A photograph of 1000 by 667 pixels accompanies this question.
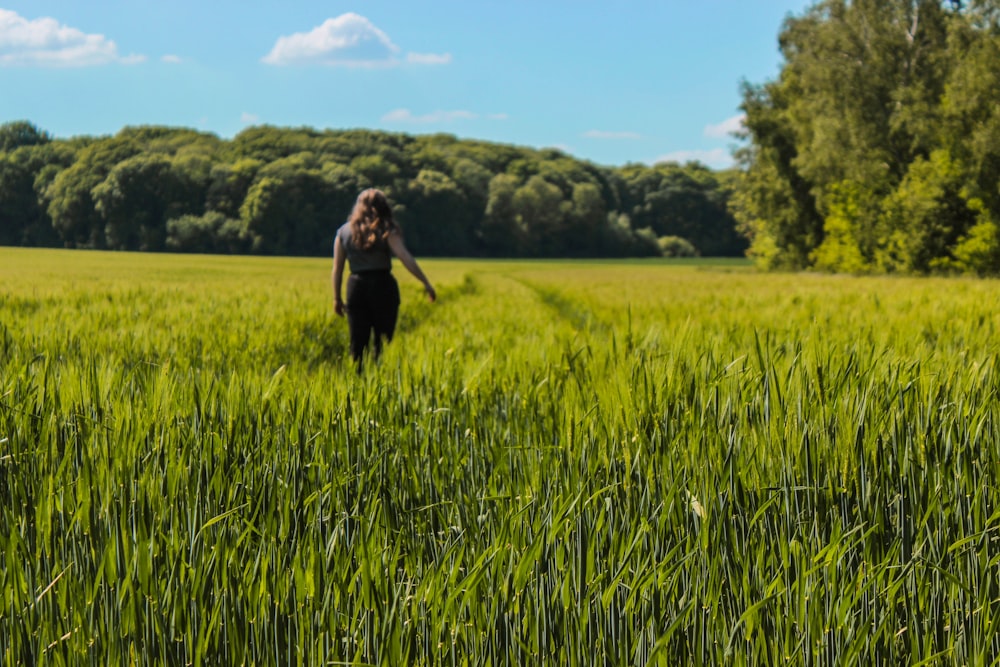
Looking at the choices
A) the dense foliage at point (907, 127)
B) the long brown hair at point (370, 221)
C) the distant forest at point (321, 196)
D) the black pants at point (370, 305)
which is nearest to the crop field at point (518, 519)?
the long brown hair at point (370, 221)

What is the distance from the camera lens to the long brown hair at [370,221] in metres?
7.42

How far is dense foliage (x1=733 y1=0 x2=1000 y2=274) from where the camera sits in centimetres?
3847

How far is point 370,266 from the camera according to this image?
7.65 metres

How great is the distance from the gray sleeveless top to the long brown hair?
2.6 inches

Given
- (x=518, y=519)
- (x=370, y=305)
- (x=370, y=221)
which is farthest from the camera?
(x=370, y=305)

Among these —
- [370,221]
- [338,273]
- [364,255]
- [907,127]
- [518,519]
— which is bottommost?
[518,519]

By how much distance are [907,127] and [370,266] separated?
130 ft

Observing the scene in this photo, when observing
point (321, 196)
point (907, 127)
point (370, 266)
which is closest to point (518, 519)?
point (370, 266)

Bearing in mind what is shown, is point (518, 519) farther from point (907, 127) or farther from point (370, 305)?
point (907, 127)


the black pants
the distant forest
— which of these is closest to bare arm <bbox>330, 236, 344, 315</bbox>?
the black pants

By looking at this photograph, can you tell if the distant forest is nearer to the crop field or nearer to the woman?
the woman

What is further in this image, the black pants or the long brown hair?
the black pants

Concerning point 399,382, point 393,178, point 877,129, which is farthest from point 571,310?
point 393,178

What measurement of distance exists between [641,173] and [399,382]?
420 feet
